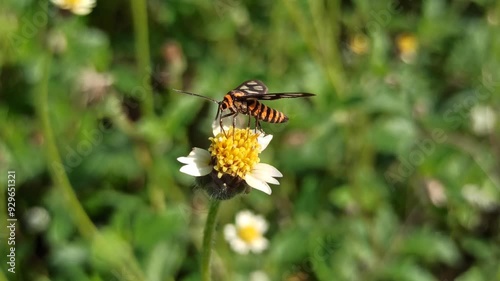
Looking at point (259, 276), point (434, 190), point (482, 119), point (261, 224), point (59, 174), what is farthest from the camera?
point (482, 119)

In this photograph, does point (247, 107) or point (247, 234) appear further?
point (247, 234)

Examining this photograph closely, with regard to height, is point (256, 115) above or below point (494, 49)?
below

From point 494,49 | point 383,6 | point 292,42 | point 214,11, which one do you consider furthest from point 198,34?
point 494,49

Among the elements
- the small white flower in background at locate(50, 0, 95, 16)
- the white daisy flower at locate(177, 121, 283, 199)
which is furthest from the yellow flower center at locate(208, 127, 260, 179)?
the small white flower in background at locate(50, 0, 95, 16)

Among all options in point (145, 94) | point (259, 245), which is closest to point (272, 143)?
point (259, 245)

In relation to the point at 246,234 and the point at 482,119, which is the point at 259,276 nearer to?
the point at 246,234

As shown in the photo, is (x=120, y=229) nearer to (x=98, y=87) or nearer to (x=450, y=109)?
(x=98, y=87)

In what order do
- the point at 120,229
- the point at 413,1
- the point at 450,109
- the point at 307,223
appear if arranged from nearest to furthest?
the point at 120,229 < the point at 307,223 < the point at 450,109 < the point at 413,1

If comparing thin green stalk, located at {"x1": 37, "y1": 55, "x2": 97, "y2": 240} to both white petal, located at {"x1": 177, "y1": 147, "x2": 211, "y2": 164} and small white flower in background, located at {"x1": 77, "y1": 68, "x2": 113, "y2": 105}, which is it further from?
white petal, located at {"x1": 177, "y1": 147, "x2": 211, "y2": 164}
